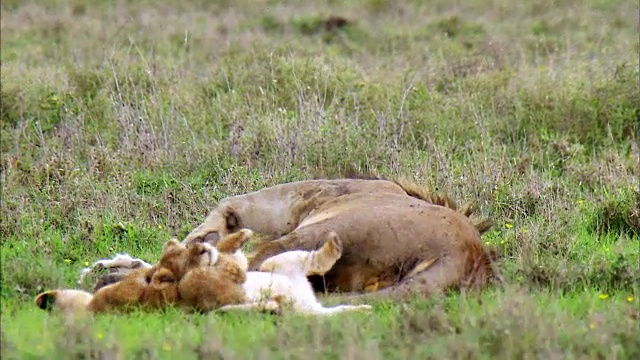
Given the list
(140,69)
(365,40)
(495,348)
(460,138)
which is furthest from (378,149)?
(365,40)

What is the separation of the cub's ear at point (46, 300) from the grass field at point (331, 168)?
0.10 meters

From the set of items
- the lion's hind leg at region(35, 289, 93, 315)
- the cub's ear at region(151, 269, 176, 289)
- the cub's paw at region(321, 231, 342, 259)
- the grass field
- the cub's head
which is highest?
the cub's head

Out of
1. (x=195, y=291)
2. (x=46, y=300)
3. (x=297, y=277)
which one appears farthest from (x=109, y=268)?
(x=297, y=277)

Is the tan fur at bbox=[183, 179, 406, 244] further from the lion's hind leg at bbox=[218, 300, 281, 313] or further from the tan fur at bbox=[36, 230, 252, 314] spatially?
the lion's hind leg at bbox=[218, 300, 281, 313]

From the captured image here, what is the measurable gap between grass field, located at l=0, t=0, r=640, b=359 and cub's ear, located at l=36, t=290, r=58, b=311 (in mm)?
95

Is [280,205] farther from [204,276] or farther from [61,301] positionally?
[61,301]

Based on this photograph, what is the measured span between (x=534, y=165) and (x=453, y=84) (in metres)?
2.34

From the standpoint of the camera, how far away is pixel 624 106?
1089 cm

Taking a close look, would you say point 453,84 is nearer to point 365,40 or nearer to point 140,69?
point 140,69

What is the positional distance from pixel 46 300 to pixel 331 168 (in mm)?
3850

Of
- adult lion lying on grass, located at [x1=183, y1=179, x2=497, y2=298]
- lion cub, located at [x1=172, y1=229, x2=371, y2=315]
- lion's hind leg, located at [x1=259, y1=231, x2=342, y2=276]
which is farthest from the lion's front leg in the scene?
lion cub, located at [x1=172, y1=229, x2=371, y2=315]

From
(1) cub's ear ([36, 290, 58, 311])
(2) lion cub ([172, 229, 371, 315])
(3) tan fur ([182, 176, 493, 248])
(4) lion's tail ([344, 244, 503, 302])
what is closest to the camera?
(2) lion cub ([172, 229, 371, 315])

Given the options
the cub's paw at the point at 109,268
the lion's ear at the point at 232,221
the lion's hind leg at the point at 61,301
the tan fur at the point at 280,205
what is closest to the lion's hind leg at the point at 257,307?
the lion's hind leg at the point at 61,301

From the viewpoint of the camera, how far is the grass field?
4918mm
